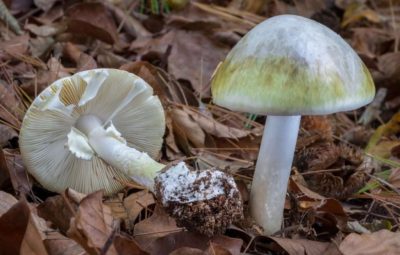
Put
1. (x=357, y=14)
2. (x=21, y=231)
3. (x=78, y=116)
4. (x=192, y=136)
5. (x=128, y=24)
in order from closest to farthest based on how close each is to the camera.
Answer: (x=21, y=231) < (x=78, y=116) < (x=192, y=136) < (x=128, y=24) < (x=357, y=14)

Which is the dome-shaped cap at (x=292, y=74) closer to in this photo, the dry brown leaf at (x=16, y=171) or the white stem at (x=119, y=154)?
the white stem at (x=119, y=154)

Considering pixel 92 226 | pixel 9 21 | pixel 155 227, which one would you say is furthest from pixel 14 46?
pixel 92 226

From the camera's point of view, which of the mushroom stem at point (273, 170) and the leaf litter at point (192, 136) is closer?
the leaf litter at point (192, 136)

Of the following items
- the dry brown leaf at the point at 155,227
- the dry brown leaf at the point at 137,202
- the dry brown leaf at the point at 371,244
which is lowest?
the dry brown leaf at the point at 137,202

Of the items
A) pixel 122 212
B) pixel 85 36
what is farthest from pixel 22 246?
pixel 85 36

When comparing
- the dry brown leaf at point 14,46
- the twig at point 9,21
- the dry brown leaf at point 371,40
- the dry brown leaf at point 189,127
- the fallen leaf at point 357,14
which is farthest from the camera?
the fallen leaf at point 357,14

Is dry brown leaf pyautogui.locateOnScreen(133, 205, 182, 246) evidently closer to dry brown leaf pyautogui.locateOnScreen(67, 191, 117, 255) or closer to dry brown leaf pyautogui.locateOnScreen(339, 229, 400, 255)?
dry brown leaf pyautogui.locateOnScreen(67, 191, 117, 255)

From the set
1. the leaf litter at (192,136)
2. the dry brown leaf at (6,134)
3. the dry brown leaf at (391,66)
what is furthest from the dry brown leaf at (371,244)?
the dry brown leaf at (391,66)

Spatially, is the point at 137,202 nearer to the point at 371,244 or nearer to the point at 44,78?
the point at 371,244

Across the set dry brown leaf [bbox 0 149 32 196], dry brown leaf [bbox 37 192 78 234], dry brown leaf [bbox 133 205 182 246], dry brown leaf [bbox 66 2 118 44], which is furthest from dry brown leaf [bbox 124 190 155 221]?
dry brown leaf [bbox 66 2 118 44]
